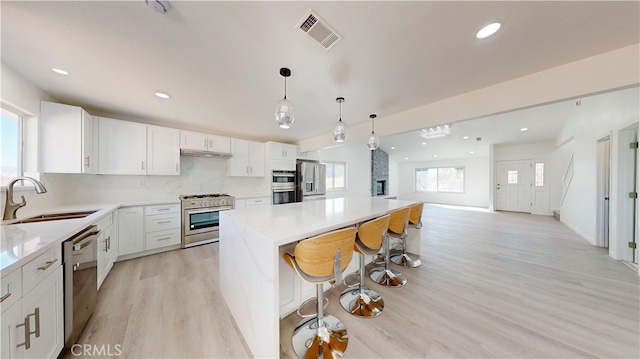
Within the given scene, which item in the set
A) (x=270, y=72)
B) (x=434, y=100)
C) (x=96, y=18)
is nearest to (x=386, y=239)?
(x=434, y=100)

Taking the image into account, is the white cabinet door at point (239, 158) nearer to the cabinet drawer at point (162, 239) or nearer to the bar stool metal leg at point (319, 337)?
the cabinet drawer at point (162, 239)

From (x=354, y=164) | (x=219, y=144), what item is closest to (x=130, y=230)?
(x=219, y=144)

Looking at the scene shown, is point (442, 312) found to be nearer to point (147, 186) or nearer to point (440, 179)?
point (147, 186)

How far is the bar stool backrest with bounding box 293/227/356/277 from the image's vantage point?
124cm

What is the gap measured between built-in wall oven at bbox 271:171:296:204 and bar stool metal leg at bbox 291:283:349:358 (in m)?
3.31

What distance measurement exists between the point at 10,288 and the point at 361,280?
2.18 metres

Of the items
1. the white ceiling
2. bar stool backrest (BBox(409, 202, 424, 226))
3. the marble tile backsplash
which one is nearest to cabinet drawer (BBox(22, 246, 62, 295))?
the white ceiling

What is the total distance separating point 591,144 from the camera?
3.71 metres

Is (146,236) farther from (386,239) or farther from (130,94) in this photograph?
(386,239)

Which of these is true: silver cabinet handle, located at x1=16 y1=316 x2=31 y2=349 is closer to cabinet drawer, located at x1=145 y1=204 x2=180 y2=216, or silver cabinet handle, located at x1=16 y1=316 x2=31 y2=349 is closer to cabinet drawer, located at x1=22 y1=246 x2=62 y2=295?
cabinet drawer, located at x1=22 y1=246 x2=62 y2=295

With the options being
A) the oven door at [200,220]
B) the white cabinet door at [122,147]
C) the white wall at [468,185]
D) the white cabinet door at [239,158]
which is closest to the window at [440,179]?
the white wall at [468,185]

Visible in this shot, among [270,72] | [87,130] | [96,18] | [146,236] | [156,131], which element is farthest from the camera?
[156,131]

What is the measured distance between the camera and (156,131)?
10.9ft

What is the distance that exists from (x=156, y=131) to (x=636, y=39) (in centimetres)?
563
